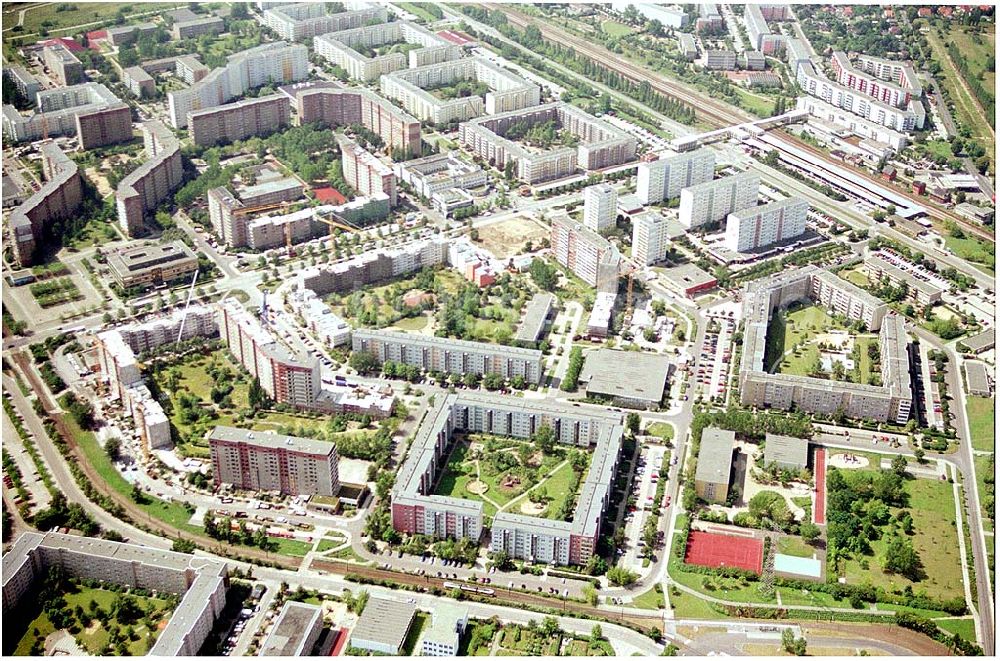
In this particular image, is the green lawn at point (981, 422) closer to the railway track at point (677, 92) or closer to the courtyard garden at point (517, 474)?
the courtyard garden at point (517, 474)

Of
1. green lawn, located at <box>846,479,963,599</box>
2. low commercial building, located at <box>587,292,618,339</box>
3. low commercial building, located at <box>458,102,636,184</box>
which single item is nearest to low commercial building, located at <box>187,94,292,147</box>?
low commercial building, located at <box>458,102,636,184</box>

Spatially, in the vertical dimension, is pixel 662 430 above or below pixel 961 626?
above

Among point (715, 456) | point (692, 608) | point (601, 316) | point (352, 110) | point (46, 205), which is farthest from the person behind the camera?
point (352, 110)

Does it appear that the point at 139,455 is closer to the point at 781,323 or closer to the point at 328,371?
the point at 328,371

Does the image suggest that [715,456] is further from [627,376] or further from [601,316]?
[601,316]

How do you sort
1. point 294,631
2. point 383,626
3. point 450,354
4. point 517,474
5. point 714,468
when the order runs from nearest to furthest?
point 294,631, point 383,626, point 714,468, point 517,474, point 450,354

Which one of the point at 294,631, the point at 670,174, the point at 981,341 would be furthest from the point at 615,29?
the point at 294,631

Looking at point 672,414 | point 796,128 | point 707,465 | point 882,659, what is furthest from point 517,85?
point 882,659

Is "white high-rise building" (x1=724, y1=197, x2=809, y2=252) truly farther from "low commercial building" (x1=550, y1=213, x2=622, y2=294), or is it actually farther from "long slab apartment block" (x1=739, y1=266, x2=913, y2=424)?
"low commercial building" (x1=550, y1=213, x2=622, y2=294)
